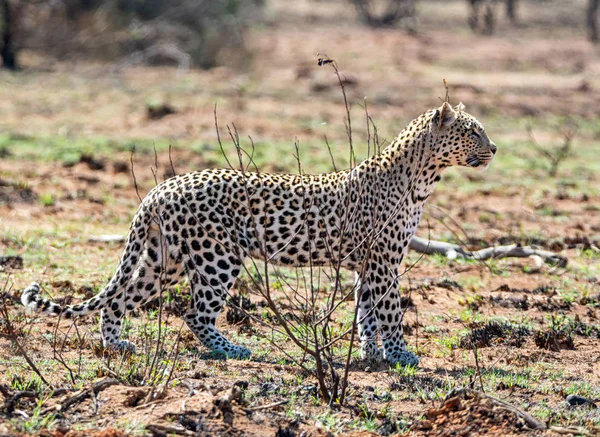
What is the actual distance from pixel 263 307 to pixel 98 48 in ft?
62.1

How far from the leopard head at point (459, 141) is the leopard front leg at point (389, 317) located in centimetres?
104

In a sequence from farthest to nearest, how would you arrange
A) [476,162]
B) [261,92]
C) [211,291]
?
[261,92] → [476,162] → [211,291]

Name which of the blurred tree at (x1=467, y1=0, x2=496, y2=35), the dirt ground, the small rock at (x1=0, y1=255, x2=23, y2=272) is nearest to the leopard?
the dirt ground

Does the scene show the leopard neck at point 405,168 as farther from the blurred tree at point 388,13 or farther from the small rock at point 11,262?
the blurred tree at point 388,13

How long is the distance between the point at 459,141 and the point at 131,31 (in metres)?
18.1

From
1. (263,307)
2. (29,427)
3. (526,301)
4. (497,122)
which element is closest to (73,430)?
(29,427)

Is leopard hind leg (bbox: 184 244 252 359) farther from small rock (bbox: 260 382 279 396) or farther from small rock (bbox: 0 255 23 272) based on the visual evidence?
small rock (bbox: 0 255 23 272)

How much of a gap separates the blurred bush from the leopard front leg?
18.1m

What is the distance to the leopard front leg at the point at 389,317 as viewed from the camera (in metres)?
7.91

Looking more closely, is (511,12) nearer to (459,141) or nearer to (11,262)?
(11,262)

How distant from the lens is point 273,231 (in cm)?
795

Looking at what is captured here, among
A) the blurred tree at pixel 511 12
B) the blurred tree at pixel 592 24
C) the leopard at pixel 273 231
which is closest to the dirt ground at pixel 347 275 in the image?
the leopard at pixel 273 231

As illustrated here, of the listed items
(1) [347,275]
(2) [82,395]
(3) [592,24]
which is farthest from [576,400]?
(3) [592,24]

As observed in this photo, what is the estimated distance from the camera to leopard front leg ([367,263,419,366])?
25.9 ft
